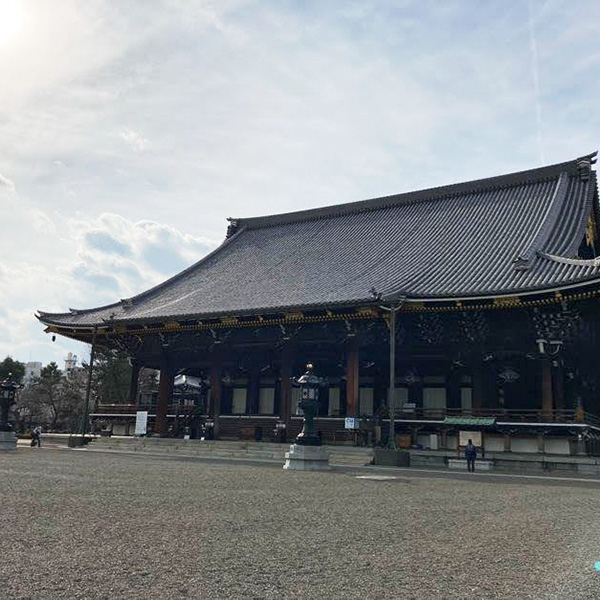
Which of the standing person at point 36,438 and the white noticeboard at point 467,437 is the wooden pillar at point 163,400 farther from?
the white noticeboard at point 467,437

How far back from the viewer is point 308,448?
63.6 feet

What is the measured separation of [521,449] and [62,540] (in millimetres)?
20383

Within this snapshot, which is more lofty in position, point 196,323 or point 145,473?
point 196,323

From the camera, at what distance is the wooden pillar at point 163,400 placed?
107ft

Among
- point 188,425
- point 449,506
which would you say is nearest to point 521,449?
point 449,506

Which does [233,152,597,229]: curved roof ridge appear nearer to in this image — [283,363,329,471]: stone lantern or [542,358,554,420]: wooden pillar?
[542,358,554,420]: wooden pillar

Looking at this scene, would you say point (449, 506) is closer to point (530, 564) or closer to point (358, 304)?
point (530, 564)

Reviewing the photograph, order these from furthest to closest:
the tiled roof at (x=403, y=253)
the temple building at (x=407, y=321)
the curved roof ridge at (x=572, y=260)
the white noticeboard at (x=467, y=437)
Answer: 1. the tiled roof at (x=403, y=253)
2. the temple building at (x=407, y=321)
3. the white noticeboard at (x=467, y=437)
4. the curved roof ridge at (x=572, y=260)

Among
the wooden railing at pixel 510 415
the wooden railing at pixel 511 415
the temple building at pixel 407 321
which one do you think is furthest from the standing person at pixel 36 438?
the wooden railing at pixel 511 415

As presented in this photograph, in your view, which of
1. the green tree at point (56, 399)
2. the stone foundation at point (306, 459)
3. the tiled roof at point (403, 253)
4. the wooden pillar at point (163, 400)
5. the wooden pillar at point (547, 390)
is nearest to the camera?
the stone foundation at point (306, 459)

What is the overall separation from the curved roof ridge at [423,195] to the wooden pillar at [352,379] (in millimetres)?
13293

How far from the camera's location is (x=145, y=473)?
50.2 ft

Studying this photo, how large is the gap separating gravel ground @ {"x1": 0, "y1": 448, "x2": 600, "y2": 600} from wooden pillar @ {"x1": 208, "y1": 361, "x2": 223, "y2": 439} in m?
18.9

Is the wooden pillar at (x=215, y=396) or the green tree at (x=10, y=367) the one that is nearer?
the wooden pillar at (x=215, y=396)
